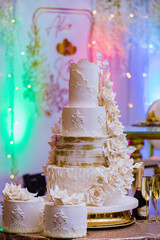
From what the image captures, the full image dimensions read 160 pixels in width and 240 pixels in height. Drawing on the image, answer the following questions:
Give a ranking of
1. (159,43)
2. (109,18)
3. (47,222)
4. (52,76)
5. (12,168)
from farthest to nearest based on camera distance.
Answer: (159,43), (109,18), (52,76), (12,168), (47,222)

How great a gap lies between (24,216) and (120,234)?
44 cm

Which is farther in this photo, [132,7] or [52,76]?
[132,7]

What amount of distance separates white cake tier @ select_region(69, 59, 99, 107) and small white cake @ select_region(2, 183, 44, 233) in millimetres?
558

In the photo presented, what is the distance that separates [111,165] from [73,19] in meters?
3.84

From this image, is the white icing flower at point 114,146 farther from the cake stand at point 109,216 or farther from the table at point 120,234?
the table at point 120,234

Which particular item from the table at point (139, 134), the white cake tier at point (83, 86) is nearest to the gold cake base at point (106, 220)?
the white cake tier at point (83, 86)

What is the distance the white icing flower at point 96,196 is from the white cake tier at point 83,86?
44cm

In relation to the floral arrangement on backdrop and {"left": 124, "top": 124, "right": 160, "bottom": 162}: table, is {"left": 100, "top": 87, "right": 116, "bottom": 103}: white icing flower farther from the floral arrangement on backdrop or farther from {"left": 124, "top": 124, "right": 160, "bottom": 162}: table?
the floral arrangement on backdrop

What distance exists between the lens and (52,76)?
6.07 meters

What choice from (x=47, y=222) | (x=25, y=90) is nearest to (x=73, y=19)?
(x=25, y=90)

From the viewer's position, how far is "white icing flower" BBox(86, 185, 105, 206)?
8.43ft

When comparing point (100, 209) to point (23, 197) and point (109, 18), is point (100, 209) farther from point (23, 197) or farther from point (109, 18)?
point (109, 18)

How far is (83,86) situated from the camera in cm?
274

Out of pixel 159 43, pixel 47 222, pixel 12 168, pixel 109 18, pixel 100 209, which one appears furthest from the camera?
pixel 159 43
